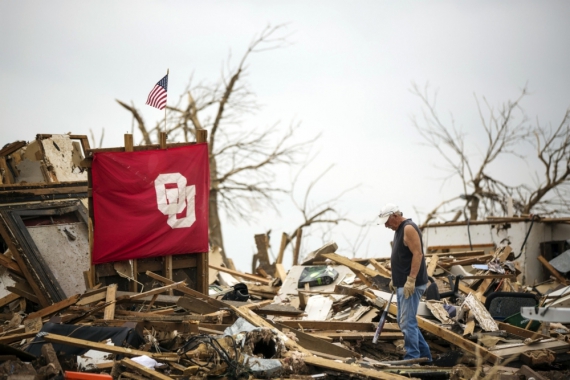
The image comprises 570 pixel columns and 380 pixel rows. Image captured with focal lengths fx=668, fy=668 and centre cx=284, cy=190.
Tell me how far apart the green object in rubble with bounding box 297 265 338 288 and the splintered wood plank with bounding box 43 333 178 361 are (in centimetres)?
581

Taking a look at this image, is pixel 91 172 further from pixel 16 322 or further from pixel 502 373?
pixel 502 373

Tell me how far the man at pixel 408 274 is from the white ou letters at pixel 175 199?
4.25m

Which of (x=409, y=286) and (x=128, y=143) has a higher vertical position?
(x=128, y=143)

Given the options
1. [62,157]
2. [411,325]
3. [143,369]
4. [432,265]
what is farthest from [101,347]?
[432,265]

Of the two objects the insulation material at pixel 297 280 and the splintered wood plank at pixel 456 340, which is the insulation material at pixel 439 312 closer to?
the splintered wood plank at pixel 456 340

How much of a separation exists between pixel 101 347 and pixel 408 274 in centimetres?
418

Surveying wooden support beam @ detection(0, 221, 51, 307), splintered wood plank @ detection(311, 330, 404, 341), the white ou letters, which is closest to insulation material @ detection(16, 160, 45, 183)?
wooden support beam @ detection(0, 221, 51, 307)

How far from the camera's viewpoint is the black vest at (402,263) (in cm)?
917

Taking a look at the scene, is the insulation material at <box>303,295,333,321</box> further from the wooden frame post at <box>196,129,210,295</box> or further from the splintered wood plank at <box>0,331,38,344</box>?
the splintered wood plank at <box>0,331,38,344</box>

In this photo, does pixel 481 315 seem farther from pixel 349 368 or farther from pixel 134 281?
pixel 134 281

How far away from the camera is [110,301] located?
10258 mm

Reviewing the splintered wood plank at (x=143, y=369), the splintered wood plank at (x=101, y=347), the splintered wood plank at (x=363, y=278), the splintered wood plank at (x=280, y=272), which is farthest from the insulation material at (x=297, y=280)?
the splintered wood plank at (x=143, y=369)

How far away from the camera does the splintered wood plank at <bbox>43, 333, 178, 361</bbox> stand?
27.3 ft

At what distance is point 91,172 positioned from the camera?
11.6 m
